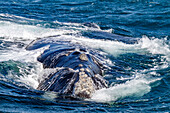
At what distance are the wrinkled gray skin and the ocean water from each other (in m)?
0.27

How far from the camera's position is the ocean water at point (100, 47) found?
7.96m

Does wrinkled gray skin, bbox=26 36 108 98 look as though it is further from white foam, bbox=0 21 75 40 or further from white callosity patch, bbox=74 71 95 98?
white foam, bbox=0 21 75 40

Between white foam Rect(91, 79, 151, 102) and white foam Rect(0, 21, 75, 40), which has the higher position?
white foam Rect(0, 21, 75, 40)

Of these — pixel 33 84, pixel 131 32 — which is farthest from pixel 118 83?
pixel 131 32

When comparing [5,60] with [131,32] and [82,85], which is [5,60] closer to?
[82,85]

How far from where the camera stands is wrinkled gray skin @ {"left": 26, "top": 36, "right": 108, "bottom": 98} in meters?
8.20

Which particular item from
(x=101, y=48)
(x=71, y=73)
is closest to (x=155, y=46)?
(x=101, y=48)

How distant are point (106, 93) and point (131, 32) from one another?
10.4 m

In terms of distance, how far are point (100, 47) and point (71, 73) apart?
559 cm

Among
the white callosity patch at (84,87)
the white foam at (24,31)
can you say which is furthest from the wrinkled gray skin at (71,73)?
the white foam at (24,31)

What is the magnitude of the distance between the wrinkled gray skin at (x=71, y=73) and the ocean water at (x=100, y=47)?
269mm

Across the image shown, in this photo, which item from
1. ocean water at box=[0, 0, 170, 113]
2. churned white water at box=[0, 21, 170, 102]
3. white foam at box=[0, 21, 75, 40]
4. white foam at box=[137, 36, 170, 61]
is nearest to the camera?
ocean water at box=[0, 0, 170, 113]

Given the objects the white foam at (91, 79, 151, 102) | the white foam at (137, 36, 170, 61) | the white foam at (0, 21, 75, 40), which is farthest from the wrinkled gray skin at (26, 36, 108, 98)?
the white foam at (0, 21, 75, 40)

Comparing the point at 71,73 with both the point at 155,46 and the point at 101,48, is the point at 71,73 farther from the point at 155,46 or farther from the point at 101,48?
the point at 155,46
